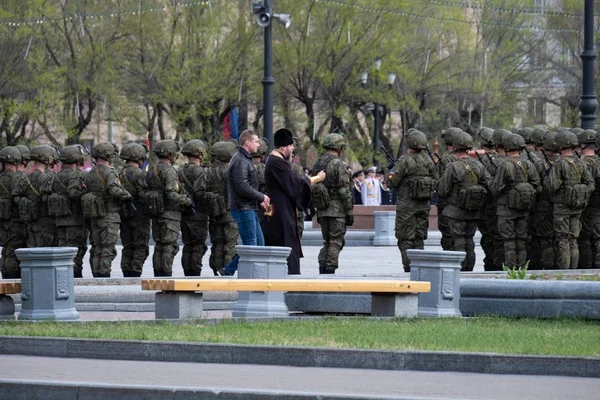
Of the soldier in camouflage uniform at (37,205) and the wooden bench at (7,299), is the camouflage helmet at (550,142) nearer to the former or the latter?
the soldier in camouflage uniform at (37,205)

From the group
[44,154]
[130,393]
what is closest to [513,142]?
[44,154]

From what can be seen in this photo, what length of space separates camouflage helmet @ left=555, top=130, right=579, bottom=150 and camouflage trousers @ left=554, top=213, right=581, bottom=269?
3.03 ft

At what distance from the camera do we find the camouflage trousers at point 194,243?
Result: 68.4ft

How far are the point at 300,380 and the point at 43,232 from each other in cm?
1074

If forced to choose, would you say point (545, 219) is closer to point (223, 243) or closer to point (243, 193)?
point (223, 243)

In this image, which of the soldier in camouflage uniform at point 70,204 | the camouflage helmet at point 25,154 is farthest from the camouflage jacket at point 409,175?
the camouflage helmet at point 25,154

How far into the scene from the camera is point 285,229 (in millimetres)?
17453

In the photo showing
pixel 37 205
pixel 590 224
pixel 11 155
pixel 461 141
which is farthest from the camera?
pixel 11 155

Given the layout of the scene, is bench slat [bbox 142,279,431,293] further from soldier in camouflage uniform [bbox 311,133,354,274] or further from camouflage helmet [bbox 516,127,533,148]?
camouflage helmet [bbox 516,127,533,148]

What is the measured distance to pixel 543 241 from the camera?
68.9ft

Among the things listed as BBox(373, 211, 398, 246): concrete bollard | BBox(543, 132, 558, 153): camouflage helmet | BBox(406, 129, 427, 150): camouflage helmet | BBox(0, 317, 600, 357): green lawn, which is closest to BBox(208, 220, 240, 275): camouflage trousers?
BBox(406, 129, 427, 150): camouflage helmet

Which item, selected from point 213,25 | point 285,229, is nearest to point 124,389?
point 285,229

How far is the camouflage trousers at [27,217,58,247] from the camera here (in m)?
21.2

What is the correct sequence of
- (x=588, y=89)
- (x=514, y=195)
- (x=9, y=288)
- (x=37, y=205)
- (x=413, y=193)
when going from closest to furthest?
(x=9, y=288) → (x=514, y=195) → (x=413, y=193) → (x=37, y=205) → (x=588, y=89)
